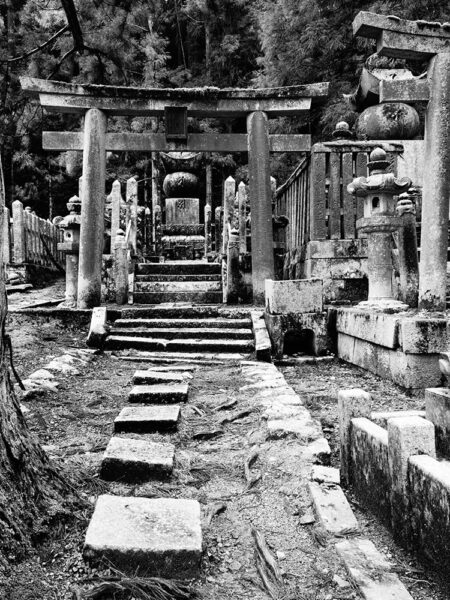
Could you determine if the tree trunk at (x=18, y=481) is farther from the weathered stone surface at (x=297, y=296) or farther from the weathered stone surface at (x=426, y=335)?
the weathered stone surface at (x=297, y=296)

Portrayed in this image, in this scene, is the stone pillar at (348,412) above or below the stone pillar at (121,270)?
below

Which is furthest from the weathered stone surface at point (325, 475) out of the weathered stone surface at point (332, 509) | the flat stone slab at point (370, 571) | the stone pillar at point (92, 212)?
the stone pillar at point (92, 212)

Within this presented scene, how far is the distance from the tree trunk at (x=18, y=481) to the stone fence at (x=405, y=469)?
59.7 inches

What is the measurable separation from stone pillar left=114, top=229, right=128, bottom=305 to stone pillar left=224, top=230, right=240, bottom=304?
2019mm

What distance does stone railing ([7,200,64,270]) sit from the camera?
47.5 feet

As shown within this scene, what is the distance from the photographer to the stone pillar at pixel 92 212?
944 centimetres

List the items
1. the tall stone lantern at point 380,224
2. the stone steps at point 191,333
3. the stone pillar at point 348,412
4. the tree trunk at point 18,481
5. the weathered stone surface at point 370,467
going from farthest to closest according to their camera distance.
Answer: the stone steps at point 191,333 < the tall stone lantern at point 380,224 < the stone pillar at point 348,412 < the weathered stone surface at point 370,467 < the tree trunk at point 18,481

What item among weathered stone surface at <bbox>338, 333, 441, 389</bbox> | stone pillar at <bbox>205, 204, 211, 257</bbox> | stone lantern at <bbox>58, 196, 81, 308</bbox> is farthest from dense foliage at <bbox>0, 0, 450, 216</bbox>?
weathered stone surface at <bbox>338, 333, 441, 389</bbox>

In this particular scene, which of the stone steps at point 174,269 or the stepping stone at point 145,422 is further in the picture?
the stone steps at point 174,269

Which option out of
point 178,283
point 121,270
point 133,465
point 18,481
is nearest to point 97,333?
point 121,270

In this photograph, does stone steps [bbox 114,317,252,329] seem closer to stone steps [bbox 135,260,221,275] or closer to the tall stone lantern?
the tall stone lantern

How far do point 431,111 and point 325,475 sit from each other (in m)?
4.75

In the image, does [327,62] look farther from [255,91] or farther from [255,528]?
[255,528]

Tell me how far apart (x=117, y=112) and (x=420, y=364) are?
7.61 m
